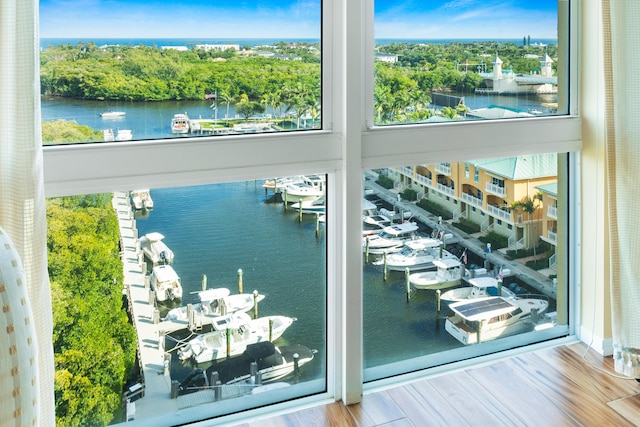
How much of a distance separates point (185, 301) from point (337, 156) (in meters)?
0.73

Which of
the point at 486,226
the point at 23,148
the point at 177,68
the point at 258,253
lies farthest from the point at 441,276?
the point at 23,148

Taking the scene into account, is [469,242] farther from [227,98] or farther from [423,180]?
[227,98]

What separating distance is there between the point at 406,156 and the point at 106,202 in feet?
3.53

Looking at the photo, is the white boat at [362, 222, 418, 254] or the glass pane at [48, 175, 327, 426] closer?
the glass pane at [48, 175, 327, 426]

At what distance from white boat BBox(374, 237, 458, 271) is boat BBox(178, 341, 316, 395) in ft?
1.54

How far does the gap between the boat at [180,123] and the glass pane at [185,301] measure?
0.20 metres

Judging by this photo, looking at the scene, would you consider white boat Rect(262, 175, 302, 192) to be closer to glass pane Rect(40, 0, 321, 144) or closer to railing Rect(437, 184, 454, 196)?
glass pane Rect(40, 0, 321, 144)

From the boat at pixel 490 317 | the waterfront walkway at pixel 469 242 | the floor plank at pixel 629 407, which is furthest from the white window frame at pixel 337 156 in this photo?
the floor plank at pixel 629 407

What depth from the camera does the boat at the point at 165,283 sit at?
2.06m

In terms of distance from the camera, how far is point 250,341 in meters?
2.20

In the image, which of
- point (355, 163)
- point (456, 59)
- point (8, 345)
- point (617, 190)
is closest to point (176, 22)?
point (355, 163)

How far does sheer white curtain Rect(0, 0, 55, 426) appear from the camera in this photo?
1525 mm

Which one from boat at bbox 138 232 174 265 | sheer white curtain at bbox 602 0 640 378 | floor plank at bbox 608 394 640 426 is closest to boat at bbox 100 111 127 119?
boat at bbox 138 232 174 265

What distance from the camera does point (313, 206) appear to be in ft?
7.34
